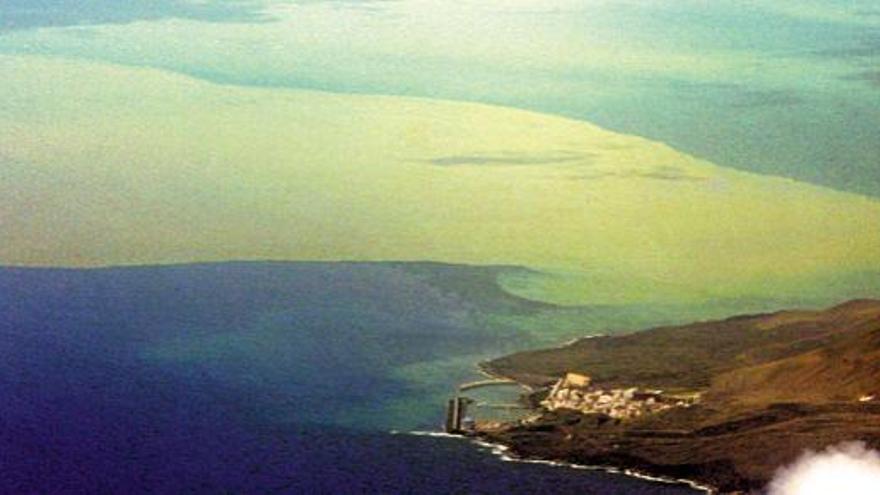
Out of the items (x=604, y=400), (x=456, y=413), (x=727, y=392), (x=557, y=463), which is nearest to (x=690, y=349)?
(x=727, y=392)

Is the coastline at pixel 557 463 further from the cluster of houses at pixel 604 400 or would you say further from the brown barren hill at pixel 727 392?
the cluster of houses at pixel 604 400

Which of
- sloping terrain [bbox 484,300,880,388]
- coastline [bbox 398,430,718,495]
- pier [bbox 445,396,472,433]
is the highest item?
sloping terrain [bbox 484,300,880,388]

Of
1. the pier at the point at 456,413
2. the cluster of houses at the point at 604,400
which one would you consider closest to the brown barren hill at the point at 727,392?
the cluster of houses at the point at 604,400

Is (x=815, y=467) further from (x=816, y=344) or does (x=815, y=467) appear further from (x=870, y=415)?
(x=816, y=344)

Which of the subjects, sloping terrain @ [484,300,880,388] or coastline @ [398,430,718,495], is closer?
coastline @ [398,430,718,495]

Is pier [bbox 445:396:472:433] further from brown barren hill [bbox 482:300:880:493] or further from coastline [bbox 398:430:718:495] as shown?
brown barren hill [bbox 482:300:880:493]

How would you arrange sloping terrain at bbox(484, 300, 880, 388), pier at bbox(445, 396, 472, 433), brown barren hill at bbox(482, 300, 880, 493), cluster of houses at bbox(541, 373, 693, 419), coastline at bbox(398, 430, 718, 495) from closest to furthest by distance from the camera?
coastline at bbox(398, 430, 718, 495) → brown barren hill at bbox(482, 300, 880, 493) → pier at bbox(445, 396, 472, 433) → cluster of houses at bbox(541, 373, 693, 419) → sloping terrain at bbox(484, 300, 880, 388)

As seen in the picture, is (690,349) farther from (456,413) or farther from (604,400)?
(456,413)

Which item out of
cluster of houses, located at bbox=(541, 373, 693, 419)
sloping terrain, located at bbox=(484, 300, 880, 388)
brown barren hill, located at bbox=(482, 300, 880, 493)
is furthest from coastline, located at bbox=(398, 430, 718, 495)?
sloping terrain, located at bbox=(484, 300, 880, 388)
